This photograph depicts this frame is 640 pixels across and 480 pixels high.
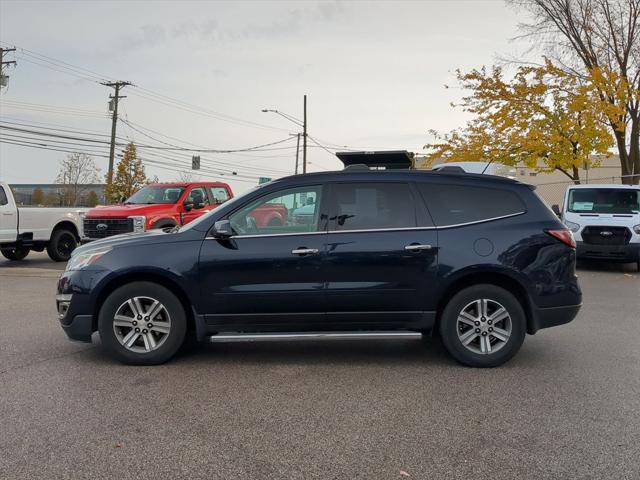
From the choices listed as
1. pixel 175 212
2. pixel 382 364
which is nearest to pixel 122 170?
pixel 175 212

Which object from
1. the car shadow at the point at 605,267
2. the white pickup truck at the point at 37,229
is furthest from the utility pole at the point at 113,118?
the car shadow at the point at 605,267

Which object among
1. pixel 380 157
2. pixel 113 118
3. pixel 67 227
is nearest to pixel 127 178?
pixel 113 118

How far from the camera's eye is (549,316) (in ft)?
17.7

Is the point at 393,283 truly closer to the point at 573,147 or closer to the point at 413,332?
the point at 413,332

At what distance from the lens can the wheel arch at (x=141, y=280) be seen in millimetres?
5355

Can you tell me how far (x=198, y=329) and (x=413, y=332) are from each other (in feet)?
6.32

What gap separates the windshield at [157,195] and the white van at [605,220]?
8.76m

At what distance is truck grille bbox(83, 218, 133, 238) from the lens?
13.7 metres

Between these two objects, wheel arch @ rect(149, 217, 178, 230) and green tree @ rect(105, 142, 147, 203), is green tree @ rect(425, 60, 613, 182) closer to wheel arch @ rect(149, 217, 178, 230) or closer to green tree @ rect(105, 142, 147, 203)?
wheel arch @ rect(149, 217, 178, 230)

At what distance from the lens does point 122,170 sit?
4097 cm

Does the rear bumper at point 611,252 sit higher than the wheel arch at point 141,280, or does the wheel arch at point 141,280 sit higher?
the rear bumper at point 611,252

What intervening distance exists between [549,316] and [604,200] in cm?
959

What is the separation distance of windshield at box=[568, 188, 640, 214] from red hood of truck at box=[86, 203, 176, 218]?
31.0 ft

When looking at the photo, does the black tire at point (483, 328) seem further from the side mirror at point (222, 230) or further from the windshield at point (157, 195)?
the windshield at point (157, 195)
